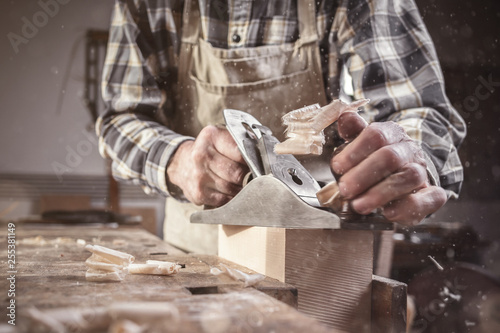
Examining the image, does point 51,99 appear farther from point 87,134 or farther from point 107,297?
point 107,297

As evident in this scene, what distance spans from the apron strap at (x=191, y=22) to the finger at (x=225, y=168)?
0.64 meters

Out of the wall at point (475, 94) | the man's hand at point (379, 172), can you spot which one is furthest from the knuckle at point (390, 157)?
the wall at point (475, 94)

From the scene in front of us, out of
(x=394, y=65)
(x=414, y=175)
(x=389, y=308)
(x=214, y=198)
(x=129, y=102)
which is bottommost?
(x=389, y=308)

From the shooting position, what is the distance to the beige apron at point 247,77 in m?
1.43

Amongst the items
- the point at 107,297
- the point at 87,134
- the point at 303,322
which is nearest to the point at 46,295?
the point at 107,297

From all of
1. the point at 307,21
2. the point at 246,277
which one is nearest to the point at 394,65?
the point at 307,21

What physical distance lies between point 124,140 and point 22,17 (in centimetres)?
300

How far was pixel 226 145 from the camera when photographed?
3.28ft

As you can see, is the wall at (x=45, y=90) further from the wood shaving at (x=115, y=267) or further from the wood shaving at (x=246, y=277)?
the wood shaving at (x=246, y=277)

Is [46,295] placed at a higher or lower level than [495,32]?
lower

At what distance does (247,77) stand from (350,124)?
0.73 meters

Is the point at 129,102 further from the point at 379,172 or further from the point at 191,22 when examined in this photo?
the point at 379,172

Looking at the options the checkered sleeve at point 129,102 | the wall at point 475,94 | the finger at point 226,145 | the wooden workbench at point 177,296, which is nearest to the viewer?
the wooden workbench at point 177,296

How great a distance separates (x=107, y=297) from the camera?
1.85 feet
